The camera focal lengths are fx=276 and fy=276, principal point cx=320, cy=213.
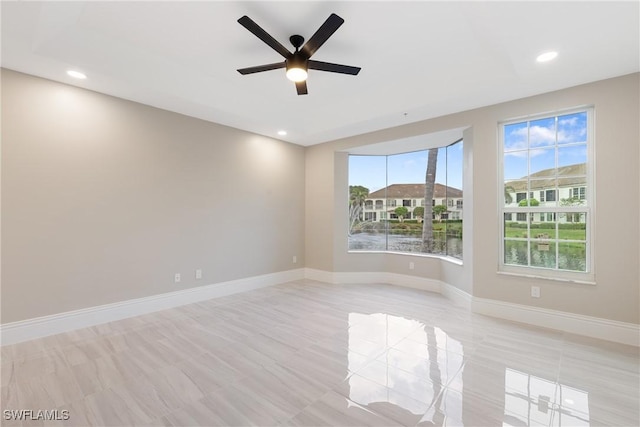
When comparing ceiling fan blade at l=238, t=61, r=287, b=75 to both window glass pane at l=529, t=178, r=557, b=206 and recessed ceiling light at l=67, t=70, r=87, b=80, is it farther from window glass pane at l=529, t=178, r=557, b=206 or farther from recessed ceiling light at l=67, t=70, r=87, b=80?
window glass pane at l=529, t=178, r=557, b=206

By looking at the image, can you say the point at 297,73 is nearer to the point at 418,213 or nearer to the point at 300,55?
the point at 300,55

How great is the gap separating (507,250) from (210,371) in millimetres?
3672

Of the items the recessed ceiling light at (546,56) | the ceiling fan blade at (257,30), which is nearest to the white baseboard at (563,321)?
the recessed ceiling light at (546,56)

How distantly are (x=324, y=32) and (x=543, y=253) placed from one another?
3.49 m

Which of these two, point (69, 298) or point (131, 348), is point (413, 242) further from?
point (69, 298)

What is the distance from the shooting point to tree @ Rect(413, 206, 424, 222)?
5.20 m

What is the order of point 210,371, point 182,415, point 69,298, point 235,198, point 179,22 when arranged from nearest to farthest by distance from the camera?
point 182,415
point 210,371
point 179,22
point 69,298
point 235,198

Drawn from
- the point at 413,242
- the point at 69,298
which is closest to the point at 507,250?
the point at 413,242

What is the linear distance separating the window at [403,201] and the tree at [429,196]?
0.02 m

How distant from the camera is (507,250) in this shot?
358cm

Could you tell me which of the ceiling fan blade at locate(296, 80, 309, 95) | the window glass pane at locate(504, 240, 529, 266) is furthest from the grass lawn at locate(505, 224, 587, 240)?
the ceiling fan blade at locate(296, 80, 309, 95)

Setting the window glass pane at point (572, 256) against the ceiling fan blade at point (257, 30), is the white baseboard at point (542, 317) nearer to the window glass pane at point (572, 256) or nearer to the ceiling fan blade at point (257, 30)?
the window glass pane at point (572, 256)

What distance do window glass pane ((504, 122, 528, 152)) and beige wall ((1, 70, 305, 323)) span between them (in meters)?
3.76

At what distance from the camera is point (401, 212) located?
5418 millimetres
